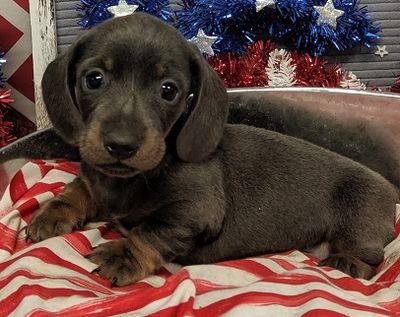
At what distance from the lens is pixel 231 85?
9.87 feet

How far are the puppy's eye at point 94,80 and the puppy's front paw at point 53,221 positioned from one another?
0.46 meters

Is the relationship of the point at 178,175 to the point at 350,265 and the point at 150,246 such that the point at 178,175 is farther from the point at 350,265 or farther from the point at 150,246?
the point at 350,265

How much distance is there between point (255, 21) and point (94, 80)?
1.35 m

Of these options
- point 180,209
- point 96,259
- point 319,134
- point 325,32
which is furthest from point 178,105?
point 325,32

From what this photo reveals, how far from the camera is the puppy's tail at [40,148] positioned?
97.0 inches

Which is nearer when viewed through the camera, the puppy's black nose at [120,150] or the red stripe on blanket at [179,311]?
the red stripe on blanket at [179,311]

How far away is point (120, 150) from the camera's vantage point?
1688 mm

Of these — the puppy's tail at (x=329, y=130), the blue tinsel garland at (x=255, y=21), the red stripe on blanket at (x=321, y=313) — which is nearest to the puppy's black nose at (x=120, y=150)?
the red stripe on blanket at (x=321, y=313)

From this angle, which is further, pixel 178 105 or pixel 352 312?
pixel 178 105

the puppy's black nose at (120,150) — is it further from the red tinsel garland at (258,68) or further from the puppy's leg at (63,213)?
the red tinsel garland at (258,68)

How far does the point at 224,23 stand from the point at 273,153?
3.09ft

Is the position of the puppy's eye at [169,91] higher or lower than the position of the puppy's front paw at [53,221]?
higher

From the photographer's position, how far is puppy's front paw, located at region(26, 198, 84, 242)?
6.55 feet

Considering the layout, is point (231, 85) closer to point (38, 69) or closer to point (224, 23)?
point (224, 23)
